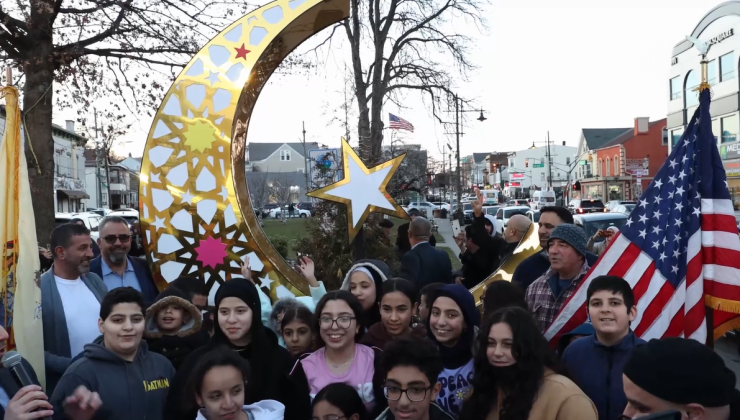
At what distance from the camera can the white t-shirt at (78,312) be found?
4271 millimetres

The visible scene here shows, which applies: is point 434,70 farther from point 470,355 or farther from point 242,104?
point 470,355

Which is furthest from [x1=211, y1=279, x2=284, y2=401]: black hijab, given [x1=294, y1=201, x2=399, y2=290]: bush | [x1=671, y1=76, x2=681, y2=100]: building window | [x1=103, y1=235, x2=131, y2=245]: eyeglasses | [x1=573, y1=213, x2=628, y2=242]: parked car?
[x1=671, y1=76, x2=681, y2=100]: building window

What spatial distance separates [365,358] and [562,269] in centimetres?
165

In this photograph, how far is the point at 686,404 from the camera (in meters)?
2.04

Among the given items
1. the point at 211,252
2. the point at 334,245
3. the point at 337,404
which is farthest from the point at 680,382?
the point at 334,245

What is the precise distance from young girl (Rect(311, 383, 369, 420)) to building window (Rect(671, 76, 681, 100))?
38582 millimetres

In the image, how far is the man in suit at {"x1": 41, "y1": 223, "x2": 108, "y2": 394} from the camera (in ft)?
13.9

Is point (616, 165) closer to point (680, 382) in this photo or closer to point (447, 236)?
point (447, 236)

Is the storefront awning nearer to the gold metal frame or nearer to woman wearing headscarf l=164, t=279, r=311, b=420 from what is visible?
the gold metal frame

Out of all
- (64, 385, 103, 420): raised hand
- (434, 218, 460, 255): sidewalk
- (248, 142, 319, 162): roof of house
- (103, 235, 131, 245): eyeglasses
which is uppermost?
(248, 142, 319, 162): roof of house

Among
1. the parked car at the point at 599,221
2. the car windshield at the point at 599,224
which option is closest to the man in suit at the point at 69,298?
the parked car at the point at 599,221

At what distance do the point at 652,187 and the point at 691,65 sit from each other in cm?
3517

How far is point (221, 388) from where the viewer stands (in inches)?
115

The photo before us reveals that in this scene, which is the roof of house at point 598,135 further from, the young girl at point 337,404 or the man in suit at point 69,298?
the young girl at point 337,404
